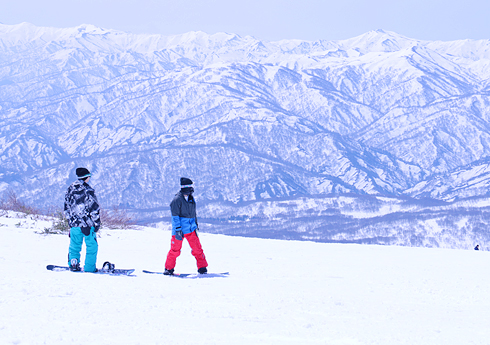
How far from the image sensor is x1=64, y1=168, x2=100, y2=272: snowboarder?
1219cm

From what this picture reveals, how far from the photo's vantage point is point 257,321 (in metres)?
8.33

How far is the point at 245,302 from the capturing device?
9.67 meters

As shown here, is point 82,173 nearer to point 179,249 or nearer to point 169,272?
point 179,249

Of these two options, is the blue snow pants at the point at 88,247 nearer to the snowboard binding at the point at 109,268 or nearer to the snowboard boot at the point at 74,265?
the snowboard boot at the point at 74,265

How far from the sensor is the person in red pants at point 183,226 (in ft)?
41.3

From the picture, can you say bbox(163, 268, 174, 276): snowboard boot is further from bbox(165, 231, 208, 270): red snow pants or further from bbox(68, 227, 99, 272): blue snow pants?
bbox(68, 227, 99, 272): blue snow pants

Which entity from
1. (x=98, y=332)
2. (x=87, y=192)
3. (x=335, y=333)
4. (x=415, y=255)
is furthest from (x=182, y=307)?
(x=415, y=255)

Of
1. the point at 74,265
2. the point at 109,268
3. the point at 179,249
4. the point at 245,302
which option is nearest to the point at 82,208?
the point at 74,265

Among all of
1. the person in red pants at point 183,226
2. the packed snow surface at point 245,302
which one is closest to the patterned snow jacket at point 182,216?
the person in red pants at point 183,226

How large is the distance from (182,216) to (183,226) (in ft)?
0.71

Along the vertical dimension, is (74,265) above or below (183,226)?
below

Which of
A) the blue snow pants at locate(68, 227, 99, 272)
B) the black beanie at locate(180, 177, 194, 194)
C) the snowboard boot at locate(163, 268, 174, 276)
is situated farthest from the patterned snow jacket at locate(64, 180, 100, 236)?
the black beanie at locate(180, 177, 194, 194)

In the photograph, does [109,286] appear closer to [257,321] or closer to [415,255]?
[257,321]

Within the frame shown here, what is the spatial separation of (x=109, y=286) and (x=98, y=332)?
327cm
